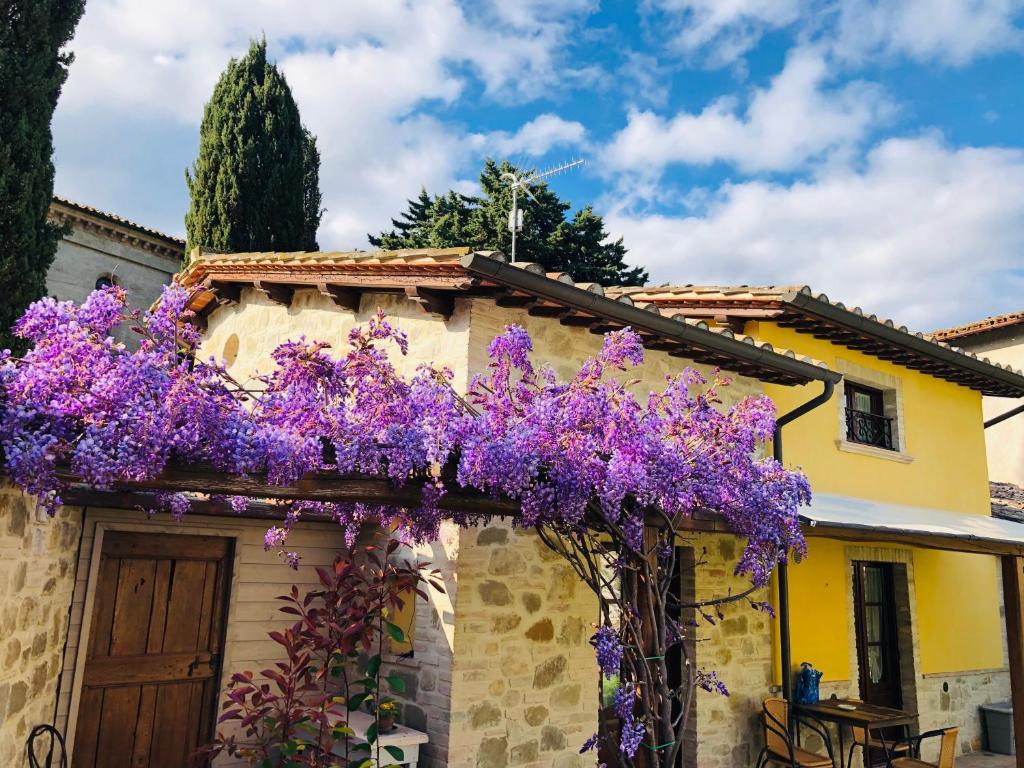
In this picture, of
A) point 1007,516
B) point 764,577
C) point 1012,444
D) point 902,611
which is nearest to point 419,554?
point 764,577

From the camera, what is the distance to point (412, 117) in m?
8.54

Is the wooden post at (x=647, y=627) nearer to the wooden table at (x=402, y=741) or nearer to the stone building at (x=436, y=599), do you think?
the stone building at (x=436, y=599)

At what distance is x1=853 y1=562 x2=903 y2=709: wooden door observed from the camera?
32.2ft

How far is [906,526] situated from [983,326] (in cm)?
1023

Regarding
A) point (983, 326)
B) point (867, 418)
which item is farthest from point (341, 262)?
point (983, 326)

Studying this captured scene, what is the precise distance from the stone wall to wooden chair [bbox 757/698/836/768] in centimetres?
636

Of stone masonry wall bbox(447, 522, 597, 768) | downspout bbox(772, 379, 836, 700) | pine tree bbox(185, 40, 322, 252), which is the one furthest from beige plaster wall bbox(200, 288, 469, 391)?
pine tree bbox(185, 40, 322, 252)

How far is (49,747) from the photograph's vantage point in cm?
506

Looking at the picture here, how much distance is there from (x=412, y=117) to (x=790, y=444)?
579 cm

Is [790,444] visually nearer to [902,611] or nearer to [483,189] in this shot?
[902,611]

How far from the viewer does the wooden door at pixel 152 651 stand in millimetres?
5535

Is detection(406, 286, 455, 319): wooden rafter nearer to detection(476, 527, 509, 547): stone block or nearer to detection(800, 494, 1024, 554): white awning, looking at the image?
detection(476, 527, 509, 547): stone block

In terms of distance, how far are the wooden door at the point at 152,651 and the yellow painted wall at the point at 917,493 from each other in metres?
5.94

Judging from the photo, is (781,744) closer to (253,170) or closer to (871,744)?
(871,744)
